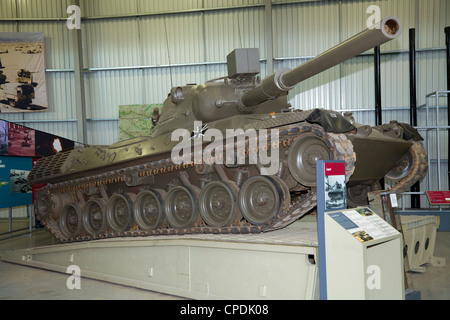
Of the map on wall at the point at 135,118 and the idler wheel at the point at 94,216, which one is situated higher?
the map on wall at the point at 135,118

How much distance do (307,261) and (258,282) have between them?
0.78 m

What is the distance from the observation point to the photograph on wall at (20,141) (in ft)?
41.6

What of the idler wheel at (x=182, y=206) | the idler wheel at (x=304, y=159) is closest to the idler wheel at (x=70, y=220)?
the idler wheel at (x=182, y=206)

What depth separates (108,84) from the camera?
1912 cm

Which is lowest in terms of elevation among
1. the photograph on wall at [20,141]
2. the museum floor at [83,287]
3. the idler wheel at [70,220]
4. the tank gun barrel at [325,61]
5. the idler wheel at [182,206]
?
the museum floor at [83,287]

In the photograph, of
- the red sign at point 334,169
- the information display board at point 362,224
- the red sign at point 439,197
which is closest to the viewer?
the information display board at point 362,224

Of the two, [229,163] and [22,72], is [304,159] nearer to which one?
[229,163]

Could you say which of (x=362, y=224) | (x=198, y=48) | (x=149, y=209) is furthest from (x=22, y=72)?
(x=362, y=224)

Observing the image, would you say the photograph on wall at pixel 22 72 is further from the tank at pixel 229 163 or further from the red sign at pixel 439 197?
the red sign at pixel 439 197

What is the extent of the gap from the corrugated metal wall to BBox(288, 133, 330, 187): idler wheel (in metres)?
11.5

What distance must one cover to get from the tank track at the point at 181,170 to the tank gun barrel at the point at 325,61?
1043 mm

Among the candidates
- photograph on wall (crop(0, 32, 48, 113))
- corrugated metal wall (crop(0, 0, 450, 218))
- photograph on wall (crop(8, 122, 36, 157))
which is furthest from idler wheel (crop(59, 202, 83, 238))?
photograph on wall (crop(0, 32, 48, 113))

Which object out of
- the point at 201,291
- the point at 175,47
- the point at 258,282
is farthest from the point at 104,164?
the point at 175,47

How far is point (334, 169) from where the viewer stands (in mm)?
4750
